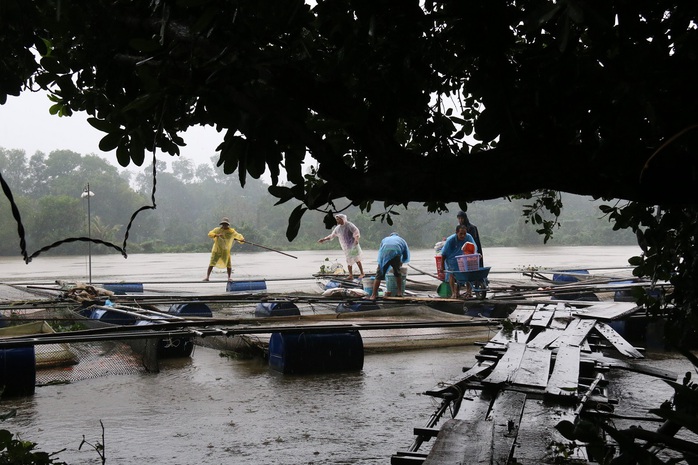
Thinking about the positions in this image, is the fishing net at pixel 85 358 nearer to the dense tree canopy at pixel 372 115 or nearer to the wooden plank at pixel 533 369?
the wooden plank at pixel 533 369

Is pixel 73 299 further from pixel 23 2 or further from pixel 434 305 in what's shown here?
pixel 23 2

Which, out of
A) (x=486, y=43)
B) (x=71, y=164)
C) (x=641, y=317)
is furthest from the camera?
(x=71, y=164)

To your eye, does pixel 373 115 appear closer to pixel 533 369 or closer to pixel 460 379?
pixel 460 379

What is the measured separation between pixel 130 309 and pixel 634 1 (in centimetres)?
761

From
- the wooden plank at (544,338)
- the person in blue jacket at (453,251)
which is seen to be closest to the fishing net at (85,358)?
the wooden plank at (544,338)

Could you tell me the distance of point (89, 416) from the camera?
591 cm

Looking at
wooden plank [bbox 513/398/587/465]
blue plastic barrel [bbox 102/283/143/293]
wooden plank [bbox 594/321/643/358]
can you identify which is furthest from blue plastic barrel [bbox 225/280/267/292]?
wooden plank [bbox 513/398/587/465]

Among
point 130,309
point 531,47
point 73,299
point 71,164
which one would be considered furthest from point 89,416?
point 71,164

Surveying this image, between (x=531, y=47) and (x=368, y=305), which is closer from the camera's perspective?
(x=531, y=47)

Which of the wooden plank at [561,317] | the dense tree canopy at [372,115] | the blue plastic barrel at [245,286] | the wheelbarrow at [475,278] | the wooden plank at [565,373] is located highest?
the dense tree canopy at [372,115]

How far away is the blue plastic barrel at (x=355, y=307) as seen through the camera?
1019 cm

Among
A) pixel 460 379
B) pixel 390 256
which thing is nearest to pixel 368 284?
pixel 390 256

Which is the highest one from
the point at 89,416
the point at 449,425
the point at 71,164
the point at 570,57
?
the point at 71,164

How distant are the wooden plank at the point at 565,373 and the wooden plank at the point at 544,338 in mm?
218
